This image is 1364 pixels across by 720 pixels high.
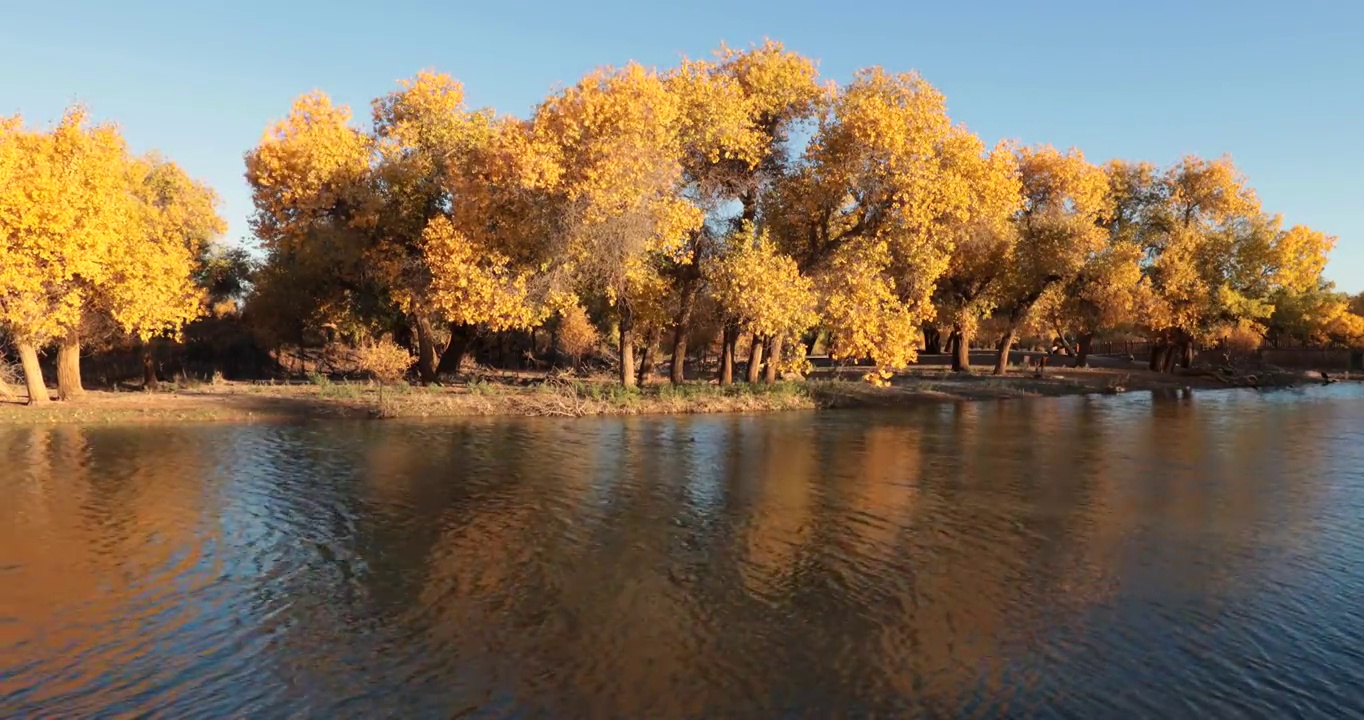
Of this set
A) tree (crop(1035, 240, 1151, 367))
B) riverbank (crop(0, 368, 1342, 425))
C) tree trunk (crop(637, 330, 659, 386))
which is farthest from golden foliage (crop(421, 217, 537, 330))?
tree (crop(1035, 240, 1151, 367))

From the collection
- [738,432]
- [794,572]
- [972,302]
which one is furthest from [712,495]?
[972,302]

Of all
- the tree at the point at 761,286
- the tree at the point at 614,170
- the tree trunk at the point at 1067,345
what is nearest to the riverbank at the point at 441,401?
the tree at the point at 761,286

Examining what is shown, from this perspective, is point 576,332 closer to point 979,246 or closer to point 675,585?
point 979,246

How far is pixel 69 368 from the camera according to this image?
34.9m

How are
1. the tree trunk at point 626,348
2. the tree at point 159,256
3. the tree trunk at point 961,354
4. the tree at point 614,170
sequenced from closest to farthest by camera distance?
the tree at point 614,170, the tree at point 159,256, the tree trunk at point 626,348, the tree trunk at point 961,354

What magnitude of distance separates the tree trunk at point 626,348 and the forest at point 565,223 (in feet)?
0.72

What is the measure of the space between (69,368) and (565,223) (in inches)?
813

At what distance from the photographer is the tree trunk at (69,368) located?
34094 mm

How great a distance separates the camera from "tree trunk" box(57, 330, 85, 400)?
34.1 m

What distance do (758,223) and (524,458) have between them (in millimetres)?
19364

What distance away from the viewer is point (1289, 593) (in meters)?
11.4

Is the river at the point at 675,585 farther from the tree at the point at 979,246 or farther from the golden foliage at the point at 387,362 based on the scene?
the golden foliage at the point at 387,362

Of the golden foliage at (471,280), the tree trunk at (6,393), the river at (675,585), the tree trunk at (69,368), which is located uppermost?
the golden foliage at (471,280)

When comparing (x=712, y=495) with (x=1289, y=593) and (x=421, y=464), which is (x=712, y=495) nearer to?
(x=421, y=464)
